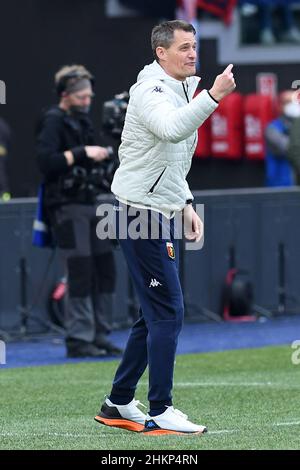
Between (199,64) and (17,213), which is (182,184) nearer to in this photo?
(17,213)

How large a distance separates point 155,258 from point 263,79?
43.3 ft

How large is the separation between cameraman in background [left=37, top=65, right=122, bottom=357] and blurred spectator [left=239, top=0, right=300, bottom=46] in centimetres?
888

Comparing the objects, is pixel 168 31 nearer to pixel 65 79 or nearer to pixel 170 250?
pixel 170 250

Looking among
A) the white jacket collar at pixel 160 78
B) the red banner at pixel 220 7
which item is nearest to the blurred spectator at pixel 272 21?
the red banner at pixel 220 7

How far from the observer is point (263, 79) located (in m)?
20.6

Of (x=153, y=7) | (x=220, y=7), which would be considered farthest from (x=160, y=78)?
(x=220, y=7)

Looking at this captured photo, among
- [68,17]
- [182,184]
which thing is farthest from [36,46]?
[182,184]

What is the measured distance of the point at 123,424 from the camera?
805 cm

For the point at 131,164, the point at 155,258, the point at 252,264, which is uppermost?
the point at 131,164

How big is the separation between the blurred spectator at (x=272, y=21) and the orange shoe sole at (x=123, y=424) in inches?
520

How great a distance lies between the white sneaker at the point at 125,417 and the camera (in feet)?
26.3

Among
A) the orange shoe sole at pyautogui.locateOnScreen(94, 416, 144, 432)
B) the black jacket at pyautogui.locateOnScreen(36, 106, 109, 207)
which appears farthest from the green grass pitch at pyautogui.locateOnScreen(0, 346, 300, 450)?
the black jacket at pyautogui.locateOnScreen(36, 106, 109, 207)
